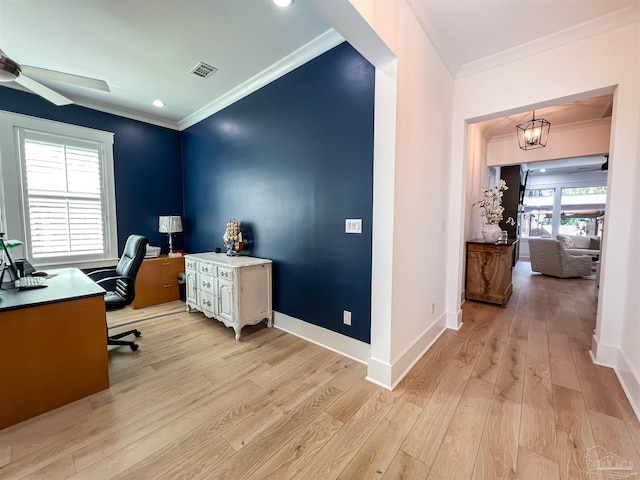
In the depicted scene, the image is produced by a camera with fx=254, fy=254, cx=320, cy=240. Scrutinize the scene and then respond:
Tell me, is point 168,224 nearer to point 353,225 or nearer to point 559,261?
point 353,225

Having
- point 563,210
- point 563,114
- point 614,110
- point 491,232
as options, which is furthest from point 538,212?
point 614,110

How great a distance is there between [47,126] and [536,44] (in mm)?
5448

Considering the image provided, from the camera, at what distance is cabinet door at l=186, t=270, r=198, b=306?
317cm

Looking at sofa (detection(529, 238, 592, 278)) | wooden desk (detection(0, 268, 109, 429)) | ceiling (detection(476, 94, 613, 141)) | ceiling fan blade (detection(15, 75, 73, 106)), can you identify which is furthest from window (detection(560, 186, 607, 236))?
ceiling fan blade (detection(15, 75, 73, 106))

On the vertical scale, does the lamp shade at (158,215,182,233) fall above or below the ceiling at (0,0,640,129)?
below

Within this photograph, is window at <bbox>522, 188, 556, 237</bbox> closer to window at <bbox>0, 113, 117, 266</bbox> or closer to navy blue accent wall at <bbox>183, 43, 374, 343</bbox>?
navy blue accent wall at <bbox>183, 43, 374, 343</bbox>

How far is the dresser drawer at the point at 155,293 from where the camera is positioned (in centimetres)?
355

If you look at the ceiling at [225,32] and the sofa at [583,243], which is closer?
the ceiling at [225,32]

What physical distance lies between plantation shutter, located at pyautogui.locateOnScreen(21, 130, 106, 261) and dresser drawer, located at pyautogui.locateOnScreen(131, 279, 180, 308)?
865 mm

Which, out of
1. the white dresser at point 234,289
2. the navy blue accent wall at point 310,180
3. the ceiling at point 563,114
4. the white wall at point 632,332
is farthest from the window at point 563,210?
the white dresser at point 234,289

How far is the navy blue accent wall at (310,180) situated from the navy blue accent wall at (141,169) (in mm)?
1251

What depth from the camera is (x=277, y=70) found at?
2744mm

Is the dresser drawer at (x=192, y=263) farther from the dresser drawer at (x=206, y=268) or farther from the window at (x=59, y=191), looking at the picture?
the window at (x=59, y=191)

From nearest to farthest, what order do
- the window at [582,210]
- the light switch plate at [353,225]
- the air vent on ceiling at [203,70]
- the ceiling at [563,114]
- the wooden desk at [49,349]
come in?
the wooden desk at [49,349] → the light switch plate at [353,225] → the air vent on ceiling at [203,70] → the ceiling at [563,114] → the window at [582,210]
